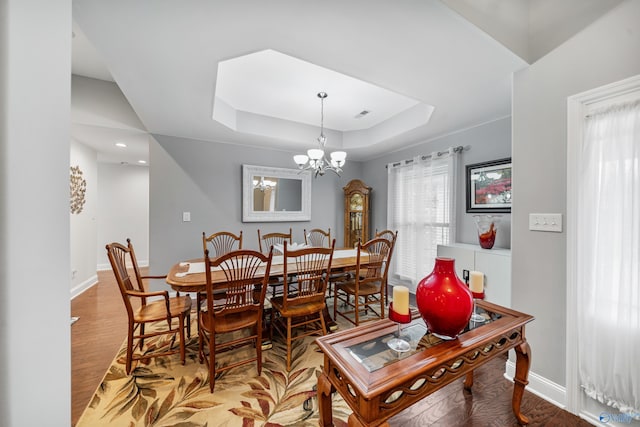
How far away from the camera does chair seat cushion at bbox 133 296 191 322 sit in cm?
195

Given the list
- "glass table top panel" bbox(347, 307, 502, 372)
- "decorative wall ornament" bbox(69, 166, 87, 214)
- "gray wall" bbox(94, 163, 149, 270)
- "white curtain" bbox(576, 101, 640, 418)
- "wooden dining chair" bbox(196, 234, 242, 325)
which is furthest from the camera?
"gray wall" bbox(94, 163, 149, 270)

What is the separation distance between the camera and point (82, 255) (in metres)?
3.95

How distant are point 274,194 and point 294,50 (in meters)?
2.64

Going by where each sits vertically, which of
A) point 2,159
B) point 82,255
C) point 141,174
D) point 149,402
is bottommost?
point 149,402

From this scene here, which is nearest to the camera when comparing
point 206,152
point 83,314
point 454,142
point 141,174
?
point 83,314

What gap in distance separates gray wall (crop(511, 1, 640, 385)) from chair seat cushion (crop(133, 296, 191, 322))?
268 cm

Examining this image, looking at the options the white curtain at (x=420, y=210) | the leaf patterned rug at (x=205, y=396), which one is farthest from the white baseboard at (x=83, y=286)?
the white curtain at (x=420, y=210)

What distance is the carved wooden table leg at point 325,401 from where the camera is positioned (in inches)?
45.8

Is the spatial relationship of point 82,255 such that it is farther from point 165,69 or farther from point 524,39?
point 524,39

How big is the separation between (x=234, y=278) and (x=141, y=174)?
536 centimetres

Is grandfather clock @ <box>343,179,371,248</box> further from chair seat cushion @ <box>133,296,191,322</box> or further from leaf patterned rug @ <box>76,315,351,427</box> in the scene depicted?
chair seat cushion @ <box>133,296,191,322</box>

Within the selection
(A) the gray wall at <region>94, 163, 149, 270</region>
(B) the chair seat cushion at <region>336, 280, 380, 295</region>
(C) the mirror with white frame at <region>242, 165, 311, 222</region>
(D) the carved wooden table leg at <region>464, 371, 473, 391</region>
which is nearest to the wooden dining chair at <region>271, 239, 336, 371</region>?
(B) the chair seat cushion at <region>336, 280, 380, 295</region>

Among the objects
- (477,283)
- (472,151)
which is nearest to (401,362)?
(477,283)

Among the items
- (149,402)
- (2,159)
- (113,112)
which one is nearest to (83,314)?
(149,402)
